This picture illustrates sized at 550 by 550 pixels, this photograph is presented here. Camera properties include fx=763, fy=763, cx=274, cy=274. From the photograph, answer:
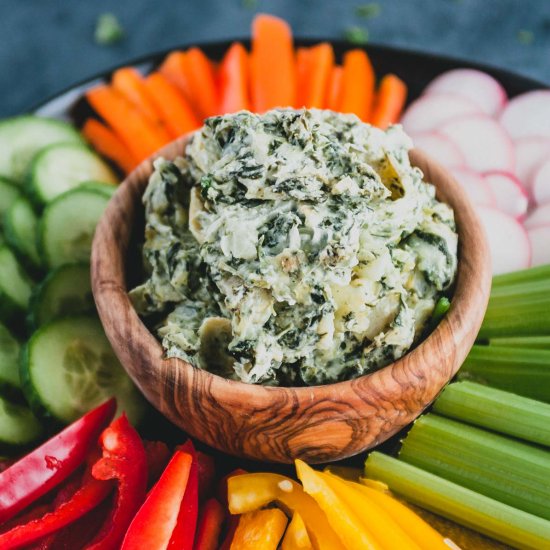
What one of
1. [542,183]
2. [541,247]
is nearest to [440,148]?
[542,183]

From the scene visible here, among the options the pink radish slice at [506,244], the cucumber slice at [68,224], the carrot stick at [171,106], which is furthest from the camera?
the carrot stick at [171,106]

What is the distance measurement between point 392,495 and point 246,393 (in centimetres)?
Result: 71

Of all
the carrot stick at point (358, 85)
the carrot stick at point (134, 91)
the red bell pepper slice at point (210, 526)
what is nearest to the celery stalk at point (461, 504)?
the red bell pepper slice at point (210, 526)

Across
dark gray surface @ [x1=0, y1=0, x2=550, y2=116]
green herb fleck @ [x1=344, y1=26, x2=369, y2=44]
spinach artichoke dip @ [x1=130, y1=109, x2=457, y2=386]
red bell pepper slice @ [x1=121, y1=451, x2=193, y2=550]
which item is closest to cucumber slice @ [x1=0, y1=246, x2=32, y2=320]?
spinach artichoke dip @ [x1=130, y1=109, x2=457, y2=386]

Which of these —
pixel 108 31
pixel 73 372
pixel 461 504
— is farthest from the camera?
pixel 108 31

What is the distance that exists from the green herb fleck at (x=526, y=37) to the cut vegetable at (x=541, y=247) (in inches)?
82.3

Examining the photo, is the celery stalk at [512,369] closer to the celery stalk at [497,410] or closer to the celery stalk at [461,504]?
the celery stalk at [497,410]

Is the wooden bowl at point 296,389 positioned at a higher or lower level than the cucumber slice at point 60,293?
higher

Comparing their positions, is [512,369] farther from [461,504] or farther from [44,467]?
[44,467]

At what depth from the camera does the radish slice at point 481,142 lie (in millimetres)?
2898

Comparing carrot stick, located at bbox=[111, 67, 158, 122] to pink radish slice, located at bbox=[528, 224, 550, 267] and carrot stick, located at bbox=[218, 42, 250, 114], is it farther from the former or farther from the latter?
pink radish slice, located at bbox=[528, 224, 550, 267]

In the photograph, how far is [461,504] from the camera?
2.11 meters

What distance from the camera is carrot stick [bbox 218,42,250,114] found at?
2.96 metres

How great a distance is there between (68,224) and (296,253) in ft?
3.46
